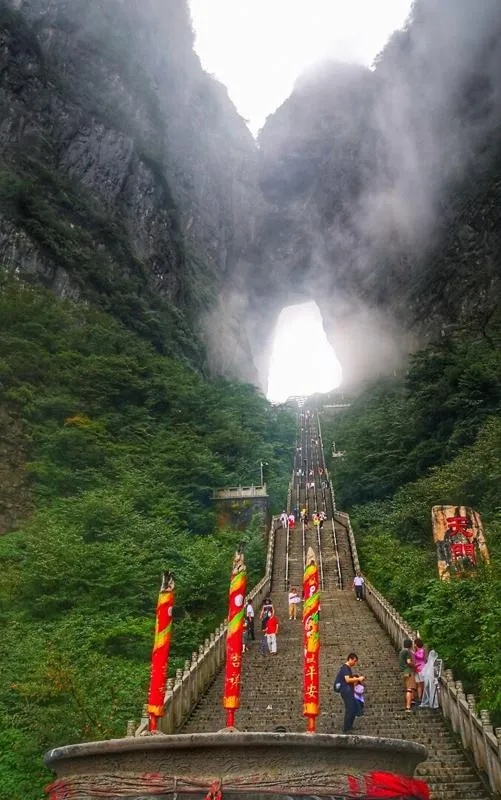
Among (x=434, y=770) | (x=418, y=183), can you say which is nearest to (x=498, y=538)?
(x=434, y=770)

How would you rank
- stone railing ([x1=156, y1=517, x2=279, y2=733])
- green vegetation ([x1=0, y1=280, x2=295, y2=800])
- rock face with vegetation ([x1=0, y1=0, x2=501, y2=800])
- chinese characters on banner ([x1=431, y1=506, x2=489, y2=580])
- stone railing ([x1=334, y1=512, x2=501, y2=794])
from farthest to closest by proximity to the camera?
chinese characters on banner ([x1=431, y1=506, x2=489, y2=580]), rock face with vegetation ([x1=0, y1=0, x2=501, y2=800]), green vegetation ([x1=0, y1=280, x2=295, y2=800]), stone railing ([x1=156, y1=517, x2=279, y2=733]), stone railing ([x1=334, y1=512, x2=501, y2=794])

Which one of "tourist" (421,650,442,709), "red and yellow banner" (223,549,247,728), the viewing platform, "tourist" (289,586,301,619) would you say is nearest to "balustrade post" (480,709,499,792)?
"tourist" (421,650,442,709)

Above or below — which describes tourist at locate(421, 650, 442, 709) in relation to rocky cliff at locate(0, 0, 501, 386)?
below

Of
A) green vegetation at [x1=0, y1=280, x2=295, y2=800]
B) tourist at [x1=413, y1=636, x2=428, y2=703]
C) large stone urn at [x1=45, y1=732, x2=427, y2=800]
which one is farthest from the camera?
green vegetation at [x1=0, y1=280, x2=295, y2=800]

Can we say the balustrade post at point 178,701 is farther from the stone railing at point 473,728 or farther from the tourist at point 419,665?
the stone railing at point 473,728

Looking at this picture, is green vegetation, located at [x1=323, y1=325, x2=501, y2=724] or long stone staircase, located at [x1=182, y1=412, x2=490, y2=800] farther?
green vegetation, located at [x1=323, y1=325, x2=501, y2=724]

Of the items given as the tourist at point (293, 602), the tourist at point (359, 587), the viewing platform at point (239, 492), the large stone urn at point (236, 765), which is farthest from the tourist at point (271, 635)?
the viewing platform at point (239, 492)

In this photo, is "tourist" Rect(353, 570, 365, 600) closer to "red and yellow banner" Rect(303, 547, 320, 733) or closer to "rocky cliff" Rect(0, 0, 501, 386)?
"red and yellow banner" Rect(303, 547, 320, 733)
